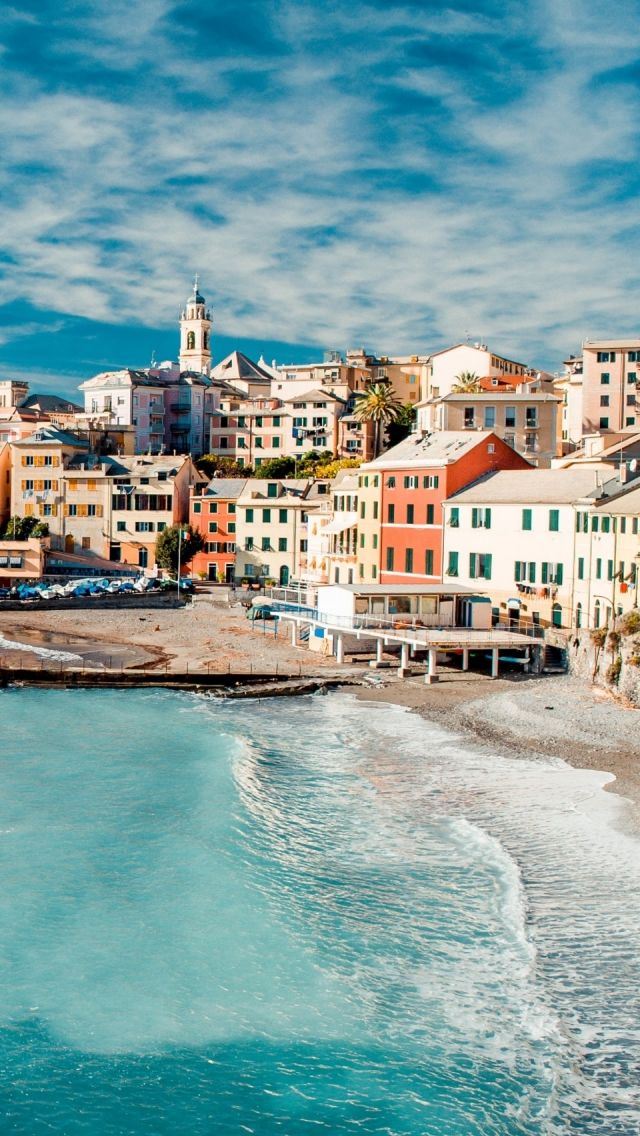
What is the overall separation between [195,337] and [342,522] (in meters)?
86.0

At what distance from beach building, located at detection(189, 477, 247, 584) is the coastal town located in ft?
0.58

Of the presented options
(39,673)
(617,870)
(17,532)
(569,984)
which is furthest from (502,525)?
(17,532)

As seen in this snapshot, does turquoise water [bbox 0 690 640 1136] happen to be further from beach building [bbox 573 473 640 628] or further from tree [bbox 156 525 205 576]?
tree [bbox 156 525 205 576]

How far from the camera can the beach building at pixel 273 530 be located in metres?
81.2

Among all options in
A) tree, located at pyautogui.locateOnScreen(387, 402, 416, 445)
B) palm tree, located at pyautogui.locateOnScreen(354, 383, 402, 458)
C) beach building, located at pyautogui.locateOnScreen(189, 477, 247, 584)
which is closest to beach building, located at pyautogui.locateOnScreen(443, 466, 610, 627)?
beach building, located at pyautogui.locateOnScreen(189, 477, 247, 584)

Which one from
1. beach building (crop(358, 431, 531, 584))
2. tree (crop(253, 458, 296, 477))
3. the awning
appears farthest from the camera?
tree (crop(253, 458, 296, 477))

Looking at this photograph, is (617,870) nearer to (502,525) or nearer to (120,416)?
(502,525)

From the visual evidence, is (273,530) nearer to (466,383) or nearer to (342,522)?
(342,522)

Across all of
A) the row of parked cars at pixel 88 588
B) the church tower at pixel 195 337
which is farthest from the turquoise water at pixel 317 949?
the church tower at pixel 195 337

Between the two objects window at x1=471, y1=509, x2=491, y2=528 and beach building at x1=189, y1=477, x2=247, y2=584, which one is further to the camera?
beach building at x1=189, y1=477, x2=247, y2=584

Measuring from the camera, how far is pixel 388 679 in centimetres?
4891

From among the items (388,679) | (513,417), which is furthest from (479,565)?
(513,417)

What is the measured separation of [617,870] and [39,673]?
32397mm

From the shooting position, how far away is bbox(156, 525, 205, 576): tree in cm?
8419
